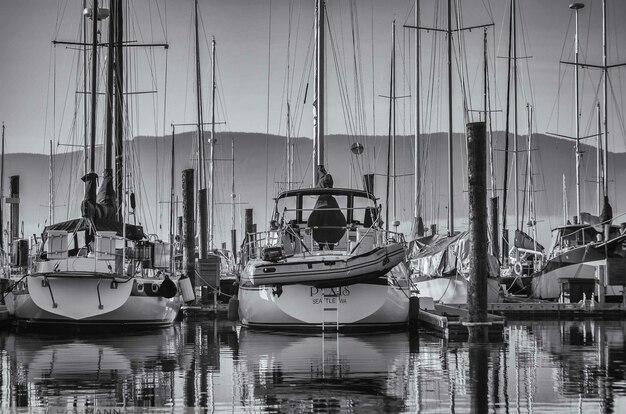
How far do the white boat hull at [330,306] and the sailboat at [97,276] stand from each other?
3.27 meters

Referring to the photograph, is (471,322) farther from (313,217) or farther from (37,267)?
(37,267)

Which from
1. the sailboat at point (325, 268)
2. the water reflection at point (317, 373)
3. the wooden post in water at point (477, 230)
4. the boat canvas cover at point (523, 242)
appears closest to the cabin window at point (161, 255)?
the sailboat at point (325, 268)

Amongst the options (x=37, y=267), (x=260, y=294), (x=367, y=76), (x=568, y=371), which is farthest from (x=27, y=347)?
(x=367, y=76)

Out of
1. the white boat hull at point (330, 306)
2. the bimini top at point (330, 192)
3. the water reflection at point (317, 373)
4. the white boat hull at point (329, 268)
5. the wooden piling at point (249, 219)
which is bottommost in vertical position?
the water reflection at point (317, 373)

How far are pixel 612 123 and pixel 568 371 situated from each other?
1529 inches

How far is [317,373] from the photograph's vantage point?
533 inches

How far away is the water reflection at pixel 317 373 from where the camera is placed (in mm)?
10789

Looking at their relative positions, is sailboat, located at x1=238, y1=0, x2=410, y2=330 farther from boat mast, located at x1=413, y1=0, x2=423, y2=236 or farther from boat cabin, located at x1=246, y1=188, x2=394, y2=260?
boat mast, located at x1=413, y1=0, x2=423, y2=236

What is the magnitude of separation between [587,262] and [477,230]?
16.8m

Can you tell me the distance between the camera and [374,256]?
19875 mm

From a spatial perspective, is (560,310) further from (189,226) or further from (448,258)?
(189,226)

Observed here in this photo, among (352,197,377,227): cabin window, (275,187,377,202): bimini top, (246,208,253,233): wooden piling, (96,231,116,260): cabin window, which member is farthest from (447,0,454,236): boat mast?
(96,231,116,260): cabin window

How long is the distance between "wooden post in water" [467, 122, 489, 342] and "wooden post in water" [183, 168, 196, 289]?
12.0 meters

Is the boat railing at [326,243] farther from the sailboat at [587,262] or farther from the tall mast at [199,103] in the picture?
the tall mast at [199,103]
